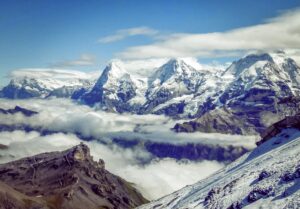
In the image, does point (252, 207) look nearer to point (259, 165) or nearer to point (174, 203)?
point (259, 165)

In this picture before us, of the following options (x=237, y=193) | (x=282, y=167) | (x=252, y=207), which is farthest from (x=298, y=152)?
(x=252, y=207)

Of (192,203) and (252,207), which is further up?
(252,207)

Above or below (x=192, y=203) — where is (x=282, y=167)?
Answer: above

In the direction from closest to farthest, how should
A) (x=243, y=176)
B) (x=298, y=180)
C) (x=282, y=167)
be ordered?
(x=298, y=180)
(x=282, y=167)
(x=243, y=176)

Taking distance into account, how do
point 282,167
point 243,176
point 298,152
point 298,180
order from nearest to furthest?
point 298,180 < point 282,167 < point 298,152 < point 243,176

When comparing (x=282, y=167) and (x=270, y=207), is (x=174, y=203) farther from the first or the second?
(x=270, y=207)

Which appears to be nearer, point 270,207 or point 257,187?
point 270,207

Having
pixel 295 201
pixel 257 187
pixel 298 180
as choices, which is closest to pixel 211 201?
pixel 257 187

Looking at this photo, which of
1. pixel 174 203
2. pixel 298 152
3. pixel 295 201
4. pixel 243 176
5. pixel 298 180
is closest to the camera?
pixel 295 201

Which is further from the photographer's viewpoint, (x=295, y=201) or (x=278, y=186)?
(x=278, y=186)

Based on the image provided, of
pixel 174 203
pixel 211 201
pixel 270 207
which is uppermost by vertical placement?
pixel 270 207
